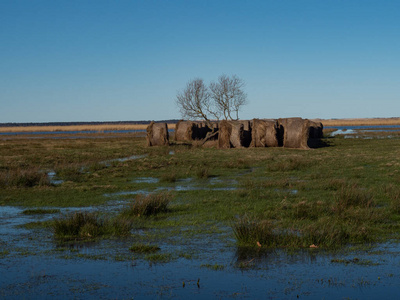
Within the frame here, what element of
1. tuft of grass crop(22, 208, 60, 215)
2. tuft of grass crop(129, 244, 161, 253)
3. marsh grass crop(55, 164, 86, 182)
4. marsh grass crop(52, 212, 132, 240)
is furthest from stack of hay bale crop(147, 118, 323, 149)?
tuft of grass crop(129, 244, 161, 253)

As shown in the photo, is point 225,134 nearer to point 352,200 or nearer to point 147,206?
point 352,200

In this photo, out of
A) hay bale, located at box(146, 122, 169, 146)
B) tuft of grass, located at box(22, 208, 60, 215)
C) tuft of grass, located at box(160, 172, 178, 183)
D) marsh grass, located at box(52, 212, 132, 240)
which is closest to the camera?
marsh grass, located at box(52, 212, 132, 240)

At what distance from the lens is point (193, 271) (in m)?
8.11

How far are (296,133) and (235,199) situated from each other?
22027mm

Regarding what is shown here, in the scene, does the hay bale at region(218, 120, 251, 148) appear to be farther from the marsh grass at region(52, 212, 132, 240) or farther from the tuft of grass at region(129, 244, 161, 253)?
the tuft of grass at region(129, 244, 161, 253)

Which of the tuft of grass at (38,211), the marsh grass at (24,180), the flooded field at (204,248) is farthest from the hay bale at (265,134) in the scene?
the tuft of grass at (38,211)

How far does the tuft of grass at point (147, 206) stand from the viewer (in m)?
12.6

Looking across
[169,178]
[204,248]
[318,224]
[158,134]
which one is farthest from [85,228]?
[158,134]

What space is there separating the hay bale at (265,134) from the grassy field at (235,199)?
36.2 ft

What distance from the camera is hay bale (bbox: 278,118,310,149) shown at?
117ft

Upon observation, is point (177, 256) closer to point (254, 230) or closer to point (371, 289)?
point (254, 230)

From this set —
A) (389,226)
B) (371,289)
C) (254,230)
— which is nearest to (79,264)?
(254,230)

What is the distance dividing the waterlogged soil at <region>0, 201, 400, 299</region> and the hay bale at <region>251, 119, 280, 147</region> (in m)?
27.9

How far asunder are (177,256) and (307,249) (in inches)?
94.4
